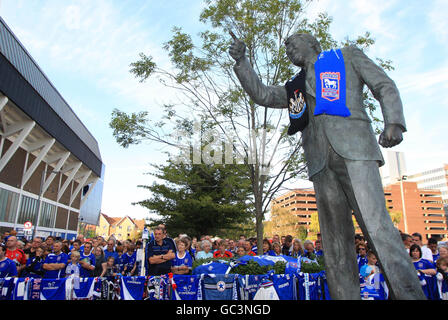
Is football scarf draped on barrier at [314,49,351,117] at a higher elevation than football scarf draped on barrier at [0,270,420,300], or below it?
higher

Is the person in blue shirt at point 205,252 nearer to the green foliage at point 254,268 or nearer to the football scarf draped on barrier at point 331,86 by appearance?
the green foliage at point 254,268

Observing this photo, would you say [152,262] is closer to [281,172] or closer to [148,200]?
[281,172]

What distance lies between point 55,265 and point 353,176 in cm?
774

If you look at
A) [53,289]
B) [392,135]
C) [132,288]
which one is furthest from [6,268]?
[392,135]

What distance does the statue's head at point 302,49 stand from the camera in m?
3.04

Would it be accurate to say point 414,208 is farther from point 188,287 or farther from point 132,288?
point 132,288

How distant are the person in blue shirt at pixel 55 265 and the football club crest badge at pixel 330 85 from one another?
7693 millimetres

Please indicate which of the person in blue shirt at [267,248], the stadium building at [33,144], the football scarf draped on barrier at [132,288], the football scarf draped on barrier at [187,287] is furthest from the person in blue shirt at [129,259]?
the stadium building at [33,144]

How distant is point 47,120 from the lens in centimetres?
3300

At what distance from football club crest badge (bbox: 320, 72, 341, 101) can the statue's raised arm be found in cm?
52

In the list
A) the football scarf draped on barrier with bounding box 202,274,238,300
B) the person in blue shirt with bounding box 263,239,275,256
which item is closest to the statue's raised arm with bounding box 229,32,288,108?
the football scarf draped on barrier with bounding box 202,274,238,300

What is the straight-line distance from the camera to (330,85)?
2.65 metres

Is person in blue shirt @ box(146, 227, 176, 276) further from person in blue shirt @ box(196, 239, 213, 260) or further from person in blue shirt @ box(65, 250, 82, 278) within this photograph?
person in blue shirt @ box(65, 250, 82, 278)

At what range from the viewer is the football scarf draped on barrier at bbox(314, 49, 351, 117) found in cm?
258
